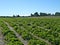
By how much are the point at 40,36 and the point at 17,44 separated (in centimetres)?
449

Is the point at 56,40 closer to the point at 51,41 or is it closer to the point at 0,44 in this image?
the point at 51,41

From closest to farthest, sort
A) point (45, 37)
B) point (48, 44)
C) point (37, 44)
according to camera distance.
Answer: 1. point (37, 44)
2. point (48, 44)
3. point (45, 37)

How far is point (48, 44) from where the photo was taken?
44.1 ft

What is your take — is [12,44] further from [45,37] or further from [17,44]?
[45,37]

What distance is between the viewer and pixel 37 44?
41.4ft

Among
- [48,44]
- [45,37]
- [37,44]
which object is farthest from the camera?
[45,37]

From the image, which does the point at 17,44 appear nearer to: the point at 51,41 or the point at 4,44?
the point at 4,44

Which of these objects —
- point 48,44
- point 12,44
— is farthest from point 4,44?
point 48,44

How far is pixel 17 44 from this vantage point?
1269cm

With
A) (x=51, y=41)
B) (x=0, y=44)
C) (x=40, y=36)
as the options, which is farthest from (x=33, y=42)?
(x=40, y=36)

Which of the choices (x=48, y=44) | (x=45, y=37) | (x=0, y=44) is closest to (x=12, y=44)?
(x=0, y=44)

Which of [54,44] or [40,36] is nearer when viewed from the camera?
[54,44]

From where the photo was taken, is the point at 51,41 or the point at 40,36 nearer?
the point at 51,41

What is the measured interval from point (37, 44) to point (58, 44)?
59.0 inches
